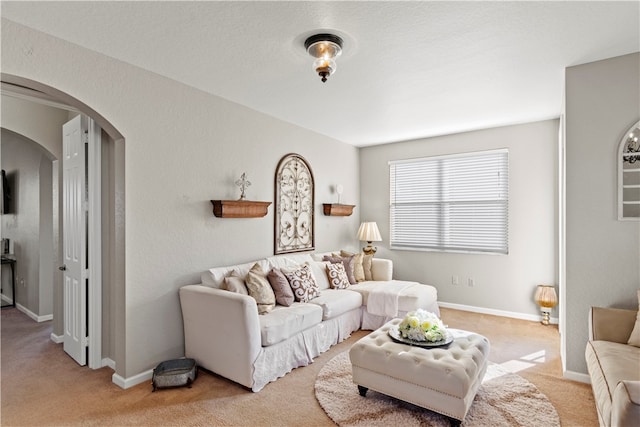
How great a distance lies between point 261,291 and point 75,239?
1.87 metres

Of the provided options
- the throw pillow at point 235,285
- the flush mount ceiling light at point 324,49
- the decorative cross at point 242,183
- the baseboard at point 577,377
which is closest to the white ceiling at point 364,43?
the flush mount ceiling light at point 324,49

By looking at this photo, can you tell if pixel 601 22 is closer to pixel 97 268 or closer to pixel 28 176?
pixel 97 268

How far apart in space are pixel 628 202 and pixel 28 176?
7.16 metres

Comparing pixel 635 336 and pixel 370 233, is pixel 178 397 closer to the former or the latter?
pixel 635 336

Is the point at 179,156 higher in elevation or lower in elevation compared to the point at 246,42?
lower

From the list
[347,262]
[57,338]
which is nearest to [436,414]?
[347,262]

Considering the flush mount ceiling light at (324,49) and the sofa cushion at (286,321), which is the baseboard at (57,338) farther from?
the flush mount ceiling light at (324,49)

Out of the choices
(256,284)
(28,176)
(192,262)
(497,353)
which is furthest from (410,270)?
(28,176)

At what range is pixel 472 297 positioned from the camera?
494cm

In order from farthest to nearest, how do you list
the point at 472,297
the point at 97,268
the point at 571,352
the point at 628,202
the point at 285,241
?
1. the point at 472,297
2. the point at 285,241
3. the point at 97,268
4. the point at 571,352
5. the point at 628,202

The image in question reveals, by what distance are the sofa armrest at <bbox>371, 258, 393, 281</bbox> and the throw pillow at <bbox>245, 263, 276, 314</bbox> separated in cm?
195

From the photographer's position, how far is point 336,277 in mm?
4289

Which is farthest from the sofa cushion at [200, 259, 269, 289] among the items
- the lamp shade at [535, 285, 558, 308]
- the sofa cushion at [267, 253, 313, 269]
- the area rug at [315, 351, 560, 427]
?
the lamp shade at [535, 285, 558, 308]

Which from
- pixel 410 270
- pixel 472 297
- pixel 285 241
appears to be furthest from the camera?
pixel 410 270
